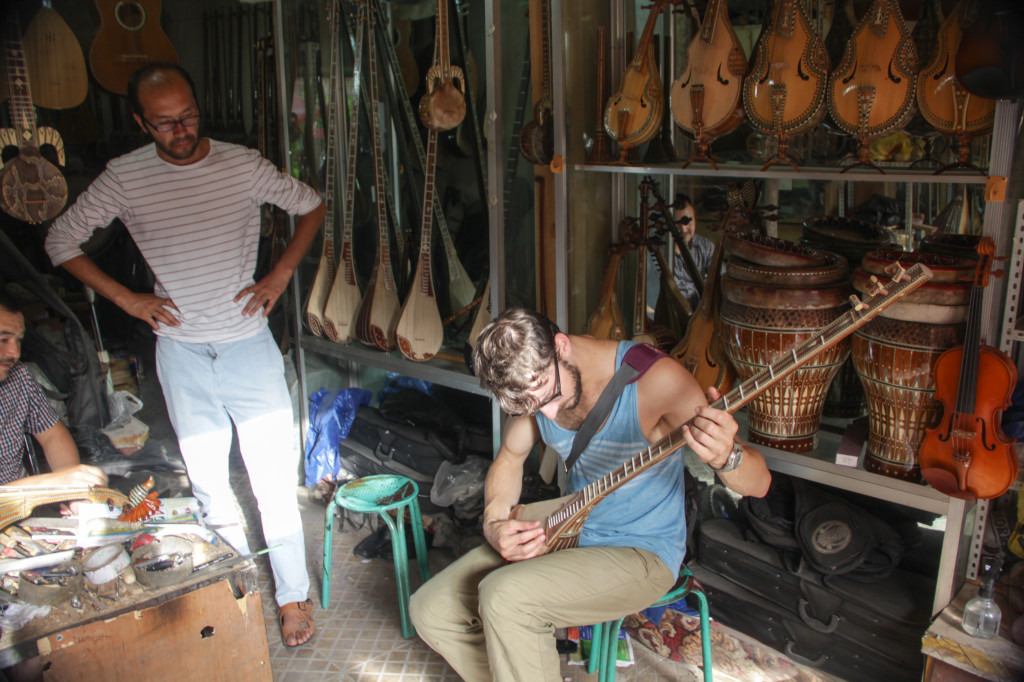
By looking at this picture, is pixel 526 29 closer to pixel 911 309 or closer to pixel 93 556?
pixel 911 309

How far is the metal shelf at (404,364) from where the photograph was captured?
11.0ft

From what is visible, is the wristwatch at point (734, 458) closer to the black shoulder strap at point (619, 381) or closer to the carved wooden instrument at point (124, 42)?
the black shoulder strap at point (619, 381)

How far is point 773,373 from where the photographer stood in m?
1.77

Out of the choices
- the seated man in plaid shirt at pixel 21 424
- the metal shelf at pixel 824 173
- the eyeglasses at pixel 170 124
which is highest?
the eyeglasses at pixel 170 124

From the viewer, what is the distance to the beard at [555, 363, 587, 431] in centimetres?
212

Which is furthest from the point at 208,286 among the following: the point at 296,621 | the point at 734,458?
the point at 734,458

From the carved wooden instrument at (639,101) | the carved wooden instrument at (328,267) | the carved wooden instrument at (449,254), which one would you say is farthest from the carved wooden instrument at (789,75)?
the carved wooden instrument at (328,267)

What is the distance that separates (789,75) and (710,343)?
87 cm

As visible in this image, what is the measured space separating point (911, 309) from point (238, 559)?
1894 millimetres

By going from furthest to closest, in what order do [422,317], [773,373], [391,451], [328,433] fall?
[328,433] < [391,451] < [422,317] < [773,373]

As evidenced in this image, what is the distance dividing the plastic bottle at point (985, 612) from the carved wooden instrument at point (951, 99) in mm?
1074

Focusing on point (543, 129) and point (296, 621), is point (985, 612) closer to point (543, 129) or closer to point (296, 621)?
point (543, 129)

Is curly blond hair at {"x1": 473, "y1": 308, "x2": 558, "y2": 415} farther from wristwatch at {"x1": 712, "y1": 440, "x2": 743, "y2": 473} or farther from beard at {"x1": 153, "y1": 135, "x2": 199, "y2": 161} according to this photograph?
beard at {"x1": 153, "y1": 135, "x2": 199, "y2": 161}

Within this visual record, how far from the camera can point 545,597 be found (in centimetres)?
203
